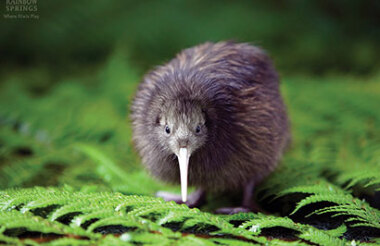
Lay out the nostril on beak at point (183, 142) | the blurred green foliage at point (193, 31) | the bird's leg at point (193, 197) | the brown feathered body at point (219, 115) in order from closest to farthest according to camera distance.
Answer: the nostril on beak at point (183, 142) < the brown feathered body at point (219, 115) < the bird's leg at point (193, 197) < the blurred green foliage at point (193, 31)

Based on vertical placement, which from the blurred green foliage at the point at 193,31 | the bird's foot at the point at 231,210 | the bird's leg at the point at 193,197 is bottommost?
the bird's foot at the point at 231,210

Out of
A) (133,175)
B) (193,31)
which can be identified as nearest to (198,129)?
(133,175)

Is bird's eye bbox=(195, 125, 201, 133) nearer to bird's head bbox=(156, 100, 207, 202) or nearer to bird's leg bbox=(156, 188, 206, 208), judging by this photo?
bird's head bbox=(156, 100, 207, 202)

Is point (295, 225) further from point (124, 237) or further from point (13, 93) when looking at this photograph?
point (13, 93)

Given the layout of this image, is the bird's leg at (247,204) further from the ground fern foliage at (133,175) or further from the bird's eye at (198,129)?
the bird's eye at (198,129)

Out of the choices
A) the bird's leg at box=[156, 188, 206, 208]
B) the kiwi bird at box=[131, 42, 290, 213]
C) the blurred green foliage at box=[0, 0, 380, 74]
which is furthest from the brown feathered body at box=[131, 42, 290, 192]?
the blurred green foliage at box=[0, 0, 380, 74]

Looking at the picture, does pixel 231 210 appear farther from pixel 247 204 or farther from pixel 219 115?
pixel 219 115

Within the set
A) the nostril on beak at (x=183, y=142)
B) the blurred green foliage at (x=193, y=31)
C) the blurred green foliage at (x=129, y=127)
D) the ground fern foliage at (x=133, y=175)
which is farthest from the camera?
the blurred green foliage at (x=193, y=31)

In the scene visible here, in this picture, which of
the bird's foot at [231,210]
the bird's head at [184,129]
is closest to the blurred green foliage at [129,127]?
the bird's foot at [231,210]
